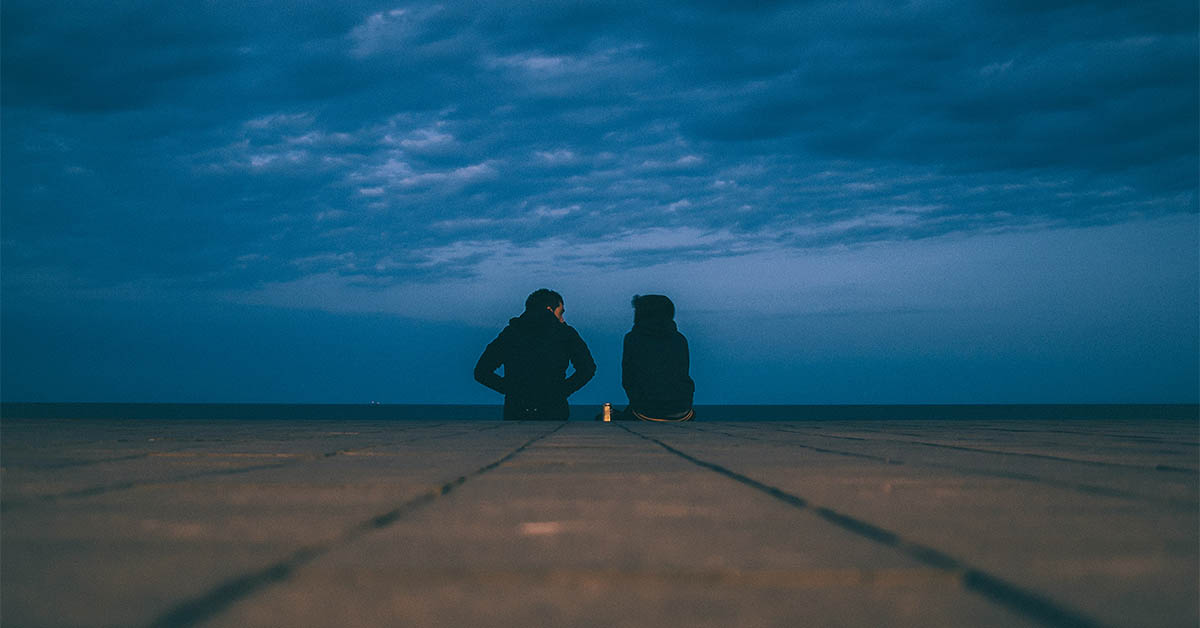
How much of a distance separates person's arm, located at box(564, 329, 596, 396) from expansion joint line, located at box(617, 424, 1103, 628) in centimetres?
592

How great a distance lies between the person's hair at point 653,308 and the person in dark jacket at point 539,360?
64 cm

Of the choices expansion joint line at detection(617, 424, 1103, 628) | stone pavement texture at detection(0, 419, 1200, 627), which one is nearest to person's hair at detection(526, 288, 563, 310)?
stone pavement texture at detection(0, 419, 1200, 627)

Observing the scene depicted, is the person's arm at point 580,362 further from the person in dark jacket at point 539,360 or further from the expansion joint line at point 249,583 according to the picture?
the expansion joint line at point 249,583

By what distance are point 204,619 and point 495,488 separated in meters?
1.36

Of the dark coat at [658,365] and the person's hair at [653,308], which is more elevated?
the person's hair at [653,308]

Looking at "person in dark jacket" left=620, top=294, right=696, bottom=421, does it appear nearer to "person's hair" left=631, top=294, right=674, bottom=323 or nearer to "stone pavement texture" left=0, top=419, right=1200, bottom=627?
"person's hair" left=631, top=294, right=674, bottom=323

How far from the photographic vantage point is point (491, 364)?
804cm

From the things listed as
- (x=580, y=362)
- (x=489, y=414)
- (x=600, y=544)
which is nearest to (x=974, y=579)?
(x=600, y=544)

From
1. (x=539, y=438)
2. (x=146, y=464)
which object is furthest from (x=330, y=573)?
(x=539, y=438)

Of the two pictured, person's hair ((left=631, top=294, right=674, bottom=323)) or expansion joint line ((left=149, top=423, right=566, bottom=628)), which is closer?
expansion joint line ((left=149, top=423, right=566, bottom=628))

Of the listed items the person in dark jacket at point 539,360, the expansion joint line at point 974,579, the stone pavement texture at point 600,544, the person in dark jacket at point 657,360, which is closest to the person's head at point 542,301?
the person in dark jacket at point 539,360

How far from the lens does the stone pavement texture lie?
3.61ft

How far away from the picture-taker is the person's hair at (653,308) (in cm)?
789

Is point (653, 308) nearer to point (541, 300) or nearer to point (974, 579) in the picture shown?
point (541, 300)
